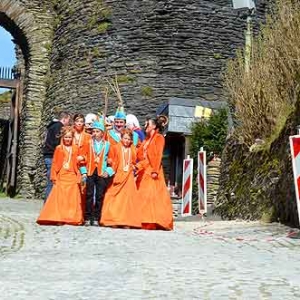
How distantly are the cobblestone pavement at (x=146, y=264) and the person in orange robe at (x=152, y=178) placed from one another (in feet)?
2.46

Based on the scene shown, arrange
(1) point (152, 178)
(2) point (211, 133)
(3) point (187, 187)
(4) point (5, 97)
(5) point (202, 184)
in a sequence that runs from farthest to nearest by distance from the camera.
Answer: (4) point (5, 97)
(2) point (211, 133)
(3) point (187, 187)
(5) point (202, 184)
(1) point (152, 178)

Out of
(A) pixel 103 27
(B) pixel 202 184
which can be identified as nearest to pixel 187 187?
(B) pixel 202 184

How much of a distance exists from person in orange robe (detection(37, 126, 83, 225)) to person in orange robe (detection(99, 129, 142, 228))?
1.29 ft

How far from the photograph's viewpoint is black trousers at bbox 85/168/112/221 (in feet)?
33.2

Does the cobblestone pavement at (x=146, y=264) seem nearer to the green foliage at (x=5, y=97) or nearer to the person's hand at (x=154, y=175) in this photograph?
the person's hand at (x=154, y=175)

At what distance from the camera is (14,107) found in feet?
86.3

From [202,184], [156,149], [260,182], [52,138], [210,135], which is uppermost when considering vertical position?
[210,135]

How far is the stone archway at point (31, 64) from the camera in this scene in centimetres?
2478

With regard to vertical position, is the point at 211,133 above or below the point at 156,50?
below

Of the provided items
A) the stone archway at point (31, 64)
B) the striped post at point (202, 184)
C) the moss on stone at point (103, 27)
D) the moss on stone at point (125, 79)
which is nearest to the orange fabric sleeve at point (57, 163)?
the striped post at point (202, 184)

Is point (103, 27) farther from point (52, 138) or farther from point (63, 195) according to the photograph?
point (63, 195)

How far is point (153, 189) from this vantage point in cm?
1023

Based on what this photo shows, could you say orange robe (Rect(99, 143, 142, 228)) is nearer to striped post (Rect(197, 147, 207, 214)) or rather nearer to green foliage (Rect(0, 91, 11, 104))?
striped post (Rect(197, 147, 207, 214))

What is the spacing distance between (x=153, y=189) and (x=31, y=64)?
50.9ft
